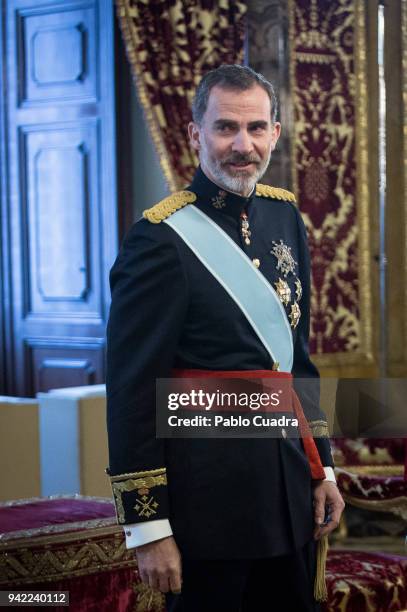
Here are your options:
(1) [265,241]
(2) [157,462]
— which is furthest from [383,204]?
(2) [157,462]

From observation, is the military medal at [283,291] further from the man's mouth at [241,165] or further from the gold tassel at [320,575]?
the gold tassel at [320,575]

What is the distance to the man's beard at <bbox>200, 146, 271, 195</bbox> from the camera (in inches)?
66.7

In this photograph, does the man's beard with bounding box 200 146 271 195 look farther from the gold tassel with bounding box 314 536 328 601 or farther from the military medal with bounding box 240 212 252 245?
the gold tassel with bounding box 314 536 328 601

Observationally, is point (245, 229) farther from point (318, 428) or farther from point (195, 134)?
point (318, 428)

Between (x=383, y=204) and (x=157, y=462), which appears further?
(x=383, y=204)

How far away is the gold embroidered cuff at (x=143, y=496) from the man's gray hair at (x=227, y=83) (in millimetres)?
584

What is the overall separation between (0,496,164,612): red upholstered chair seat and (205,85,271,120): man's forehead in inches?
47.7

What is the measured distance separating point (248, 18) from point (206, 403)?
7.05 ft

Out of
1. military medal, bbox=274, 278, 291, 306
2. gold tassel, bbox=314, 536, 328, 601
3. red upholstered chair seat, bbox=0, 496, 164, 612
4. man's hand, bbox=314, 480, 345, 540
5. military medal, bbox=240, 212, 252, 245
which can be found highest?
military medal, bbox=240, 212, 252, 245

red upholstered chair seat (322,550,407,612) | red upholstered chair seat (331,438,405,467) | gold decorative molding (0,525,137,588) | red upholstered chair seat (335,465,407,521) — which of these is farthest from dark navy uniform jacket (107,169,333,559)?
red upholstered chair seat (331,438,405,467)

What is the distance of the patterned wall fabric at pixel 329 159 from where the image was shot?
3.63 metres

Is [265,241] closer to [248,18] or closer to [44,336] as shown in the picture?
[248,18]

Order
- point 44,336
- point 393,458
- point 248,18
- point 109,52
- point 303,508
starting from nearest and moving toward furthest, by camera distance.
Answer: point 303,508, point 393,458, point 248,18, point 109,52, point 44,336

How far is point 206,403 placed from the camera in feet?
5.54
